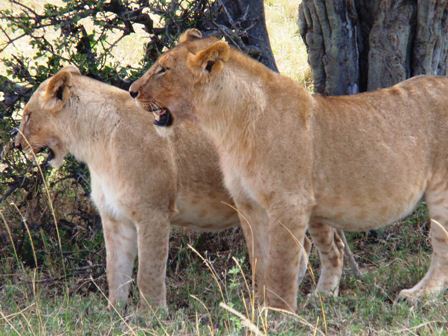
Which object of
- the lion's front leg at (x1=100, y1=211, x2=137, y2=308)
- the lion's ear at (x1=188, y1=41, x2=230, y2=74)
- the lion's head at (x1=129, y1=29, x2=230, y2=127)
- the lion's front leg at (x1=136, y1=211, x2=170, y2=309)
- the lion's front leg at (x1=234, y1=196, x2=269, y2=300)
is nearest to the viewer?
the lion's ear at (x1=188, y1=41, x2=230, y2=74)

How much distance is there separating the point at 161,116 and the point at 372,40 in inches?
79.0

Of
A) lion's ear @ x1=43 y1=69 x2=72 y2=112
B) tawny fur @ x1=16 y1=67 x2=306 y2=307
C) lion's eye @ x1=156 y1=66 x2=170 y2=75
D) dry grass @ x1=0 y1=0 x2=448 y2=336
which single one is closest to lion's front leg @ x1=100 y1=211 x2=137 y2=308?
tawny fur @ x1=16 y1=67 x2=306 y2=307

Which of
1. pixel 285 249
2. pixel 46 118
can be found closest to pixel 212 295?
pixel 285 249

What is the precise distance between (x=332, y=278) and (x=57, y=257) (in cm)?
185

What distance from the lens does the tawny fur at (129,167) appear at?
5203mm

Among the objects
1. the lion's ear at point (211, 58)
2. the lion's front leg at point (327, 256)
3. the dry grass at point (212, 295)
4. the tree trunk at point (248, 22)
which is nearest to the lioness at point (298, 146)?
the lion's ear at point (211, 58)

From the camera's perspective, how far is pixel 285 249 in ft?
15.9

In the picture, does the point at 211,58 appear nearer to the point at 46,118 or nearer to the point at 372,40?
the point at 46,118

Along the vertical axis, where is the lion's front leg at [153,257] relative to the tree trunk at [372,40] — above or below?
below

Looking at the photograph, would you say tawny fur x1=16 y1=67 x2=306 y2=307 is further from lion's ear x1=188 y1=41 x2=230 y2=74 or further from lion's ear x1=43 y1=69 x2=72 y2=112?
lion's ear x1=188 y1=41 x2=230 y2=74

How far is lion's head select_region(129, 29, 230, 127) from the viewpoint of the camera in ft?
15.5

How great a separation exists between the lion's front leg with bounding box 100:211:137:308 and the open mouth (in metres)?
0.76

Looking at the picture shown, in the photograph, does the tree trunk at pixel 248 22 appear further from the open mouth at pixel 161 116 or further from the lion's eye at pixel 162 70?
the lion's eye at pixel 162 70

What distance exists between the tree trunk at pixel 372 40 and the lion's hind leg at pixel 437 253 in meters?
1.30
